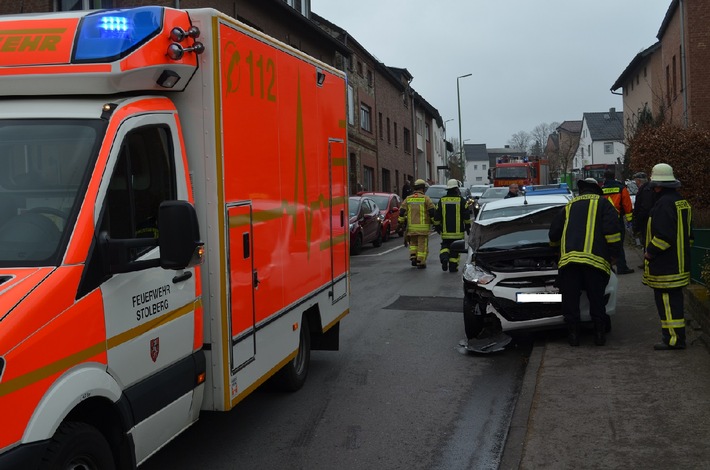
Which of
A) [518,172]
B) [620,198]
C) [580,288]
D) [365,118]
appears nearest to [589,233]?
[580,288]

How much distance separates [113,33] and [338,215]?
12.6ft

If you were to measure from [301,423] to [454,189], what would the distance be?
32.5 feet

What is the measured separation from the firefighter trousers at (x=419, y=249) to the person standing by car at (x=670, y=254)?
28.4 ft

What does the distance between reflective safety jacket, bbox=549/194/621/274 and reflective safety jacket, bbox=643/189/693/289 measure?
0.40 meters

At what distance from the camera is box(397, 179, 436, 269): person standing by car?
16016 mm

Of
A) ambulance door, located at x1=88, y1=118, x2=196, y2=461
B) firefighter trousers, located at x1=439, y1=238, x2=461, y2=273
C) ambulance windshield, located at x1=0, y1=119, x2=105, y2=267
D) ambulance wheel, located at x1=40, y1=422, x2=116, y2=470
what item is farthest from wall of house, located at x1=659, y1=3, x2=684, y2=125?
ambulance wheel, located at x1=40, y1=422, x2=116, y2=470

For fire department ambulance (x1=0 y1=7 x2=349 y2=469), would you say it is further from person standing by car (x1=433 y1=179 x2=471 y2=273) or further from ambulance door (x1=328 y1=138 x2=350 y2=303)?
person standing by car (x1=433 y1=179 x2=471 y2=273)

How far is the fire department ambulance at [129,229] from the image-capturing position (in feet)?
10.9

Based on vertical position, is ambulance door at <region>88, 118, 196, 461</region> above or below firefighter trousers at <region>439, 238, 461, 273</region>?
above

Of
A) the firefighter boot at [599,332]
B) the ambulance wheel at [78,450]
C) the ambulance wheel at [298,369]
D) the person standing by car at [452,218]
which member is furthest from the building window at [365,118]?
the ambulance wheel at [78,450]

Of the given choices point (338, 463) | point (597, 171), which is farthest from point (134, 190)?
point (597, 171)

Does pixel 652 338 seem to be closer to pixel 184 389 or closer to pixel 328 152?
pixel 328 152

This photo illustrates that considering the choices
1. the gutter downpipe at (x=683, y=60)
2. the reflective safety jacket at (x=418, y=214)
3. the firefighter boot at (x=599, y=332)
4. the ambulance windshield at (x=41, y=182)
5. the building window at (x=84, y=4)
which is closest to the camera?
the ambulance windshield at (x=41, y=182)

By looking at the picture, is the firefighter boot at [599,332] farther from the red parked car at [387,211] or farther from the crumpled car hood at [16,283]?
the red parked car at [387,211]
